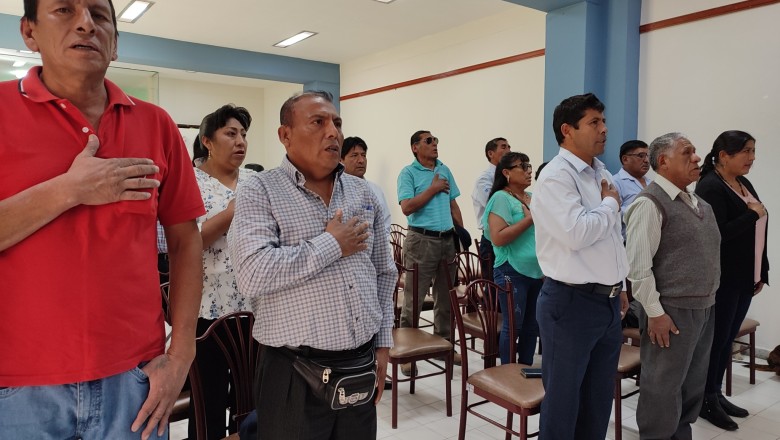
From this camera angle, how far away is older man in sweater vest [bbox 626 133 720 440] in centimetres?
214

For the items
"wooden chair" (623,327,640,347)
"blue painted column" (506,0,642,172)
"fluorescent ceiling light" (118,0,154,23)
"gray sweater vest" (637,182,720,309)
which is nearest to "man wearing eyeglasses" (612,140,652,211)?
"blue painted column" (506,0,642,172)

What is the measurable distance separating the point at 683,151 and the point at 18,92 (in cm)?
231

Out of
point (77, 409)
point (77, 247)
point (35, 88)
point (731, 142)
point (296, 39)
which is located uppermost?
point (296, 39)

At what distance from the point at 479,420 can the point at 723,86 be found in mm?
3012

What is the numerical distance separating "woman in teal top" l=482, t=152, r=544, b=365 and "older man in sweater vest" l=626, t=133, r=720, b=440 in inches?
28.2

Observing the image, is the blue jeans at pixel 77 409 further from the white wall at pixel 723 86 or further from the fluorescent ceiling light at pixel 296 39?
the fluorescent ceiling light at pixel 296 39

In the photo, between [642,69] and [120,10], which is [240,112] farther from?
[120,10]

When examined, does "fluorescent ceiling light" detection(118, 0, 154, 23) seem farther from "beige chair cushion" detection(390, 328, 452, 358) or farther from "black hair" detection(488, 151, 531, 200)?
"beige chair cushion" detection(390, 328, 452, 358)

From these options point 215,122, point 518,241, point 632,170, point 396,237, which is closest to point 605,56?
point 632,170

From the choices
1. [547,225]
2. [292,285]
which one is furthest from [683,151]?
[292,285]

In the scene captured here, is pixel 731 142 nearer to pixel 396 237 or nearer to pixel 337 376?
pixel 337 376

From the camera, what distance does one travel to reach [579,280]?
1.85m

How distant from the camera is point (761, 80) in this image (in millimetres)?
3609

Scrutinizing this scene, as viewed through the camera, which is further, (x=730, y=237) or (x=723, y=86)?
(x=723, y=86)
